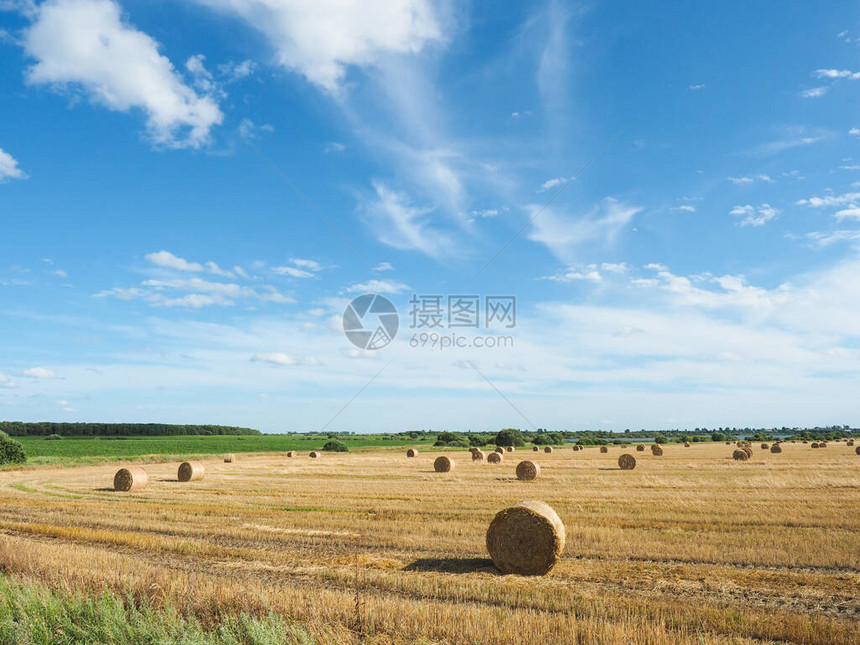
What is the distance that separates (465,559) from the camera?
535 inches

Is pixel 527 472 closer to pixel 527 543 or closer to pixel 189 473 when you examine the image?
pixel 189 473

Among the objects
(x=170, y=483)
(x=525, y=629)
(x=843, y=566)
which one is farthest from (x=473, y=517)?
(x=170, y=483)

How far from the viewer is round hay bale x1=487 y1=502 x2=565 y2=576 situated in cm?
1259

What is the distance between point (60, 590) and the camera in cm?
879

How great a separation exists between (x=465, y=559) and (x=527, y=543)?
5.40ft

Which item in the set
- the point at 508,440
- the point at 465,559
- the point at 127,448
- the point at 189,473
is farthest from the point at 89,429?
the point at 465,559

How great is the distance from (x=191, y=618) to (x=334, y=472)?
3312cm

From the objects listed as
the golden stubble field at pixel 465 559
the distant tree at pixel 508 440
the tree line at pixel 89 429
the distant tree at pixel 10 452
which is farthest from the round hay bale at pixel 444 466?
the tree line at pixel 89 429

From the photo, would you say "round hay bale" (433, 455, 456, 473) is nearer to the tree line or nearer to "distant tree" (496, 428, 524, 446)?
"distant tree" (496, 428, 524, 446)

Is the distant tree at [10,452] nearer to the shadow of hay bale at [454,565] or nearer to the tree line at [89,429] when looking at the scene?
the shadow of hay bale at [454,565]

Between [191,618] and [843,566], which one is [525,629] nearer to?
[191,618]

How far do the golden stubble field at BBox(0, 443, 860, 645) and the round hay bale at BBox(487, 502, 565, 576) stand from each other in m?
0.39

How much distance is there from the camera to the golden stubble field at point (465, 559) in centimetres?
819

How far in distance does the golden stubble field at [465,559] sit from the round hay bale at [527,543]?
393 mm
